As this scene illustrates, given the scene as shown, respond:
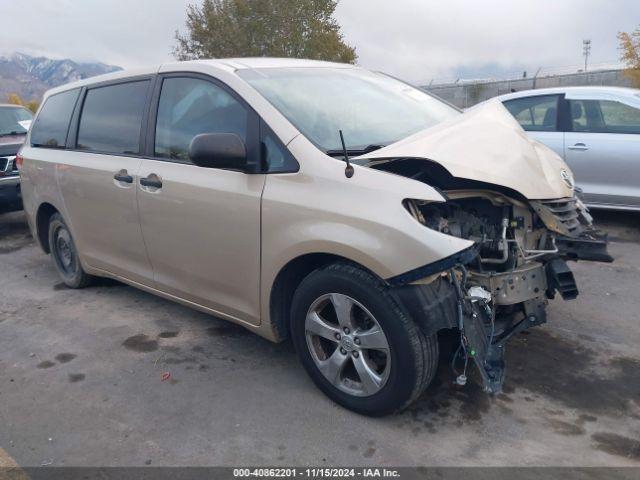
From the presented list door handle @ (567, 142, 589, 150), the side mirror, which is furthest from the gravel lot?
door handle @ (567, 142, 589, 150)

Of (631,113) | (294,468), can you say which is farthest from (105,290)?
(631,113)

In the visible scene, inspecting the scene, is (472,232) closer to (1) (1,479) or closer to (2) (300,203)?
(2) (300,203)

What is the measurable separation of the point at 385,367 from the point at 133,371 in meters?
1.68

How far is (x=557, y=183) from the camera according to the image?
311 centimetres

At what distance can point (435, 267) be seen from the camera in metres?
2.53

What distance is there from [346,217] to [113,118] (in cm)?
238

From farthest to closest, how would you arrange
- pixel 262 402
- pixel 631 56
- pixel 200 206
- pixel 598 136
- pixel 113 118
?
pixel 631 56 → pixel 598 136 → pixel 113 118 → pixel 200 206 → pixel 262 402

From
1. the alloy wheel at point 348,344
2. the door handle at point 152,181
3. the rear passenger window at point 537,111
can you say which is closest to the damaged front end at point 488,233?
the alloy wheel at point 348,344

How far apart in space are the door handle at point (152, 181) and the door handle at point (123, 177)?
0.52ft

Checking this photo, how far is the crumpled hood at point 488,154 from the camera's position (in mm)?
2771

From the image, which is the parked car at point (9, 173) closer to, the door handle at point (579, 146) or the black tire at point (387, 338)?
the black tire at point (387, 338)

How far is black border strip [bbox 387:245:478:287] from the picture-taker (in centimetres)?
253

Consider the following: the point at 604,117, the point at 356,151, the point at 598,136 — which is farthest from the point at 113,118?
the point at 604,117

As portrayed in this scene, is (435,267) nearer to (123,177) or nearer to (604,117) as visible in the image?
(123,177)
